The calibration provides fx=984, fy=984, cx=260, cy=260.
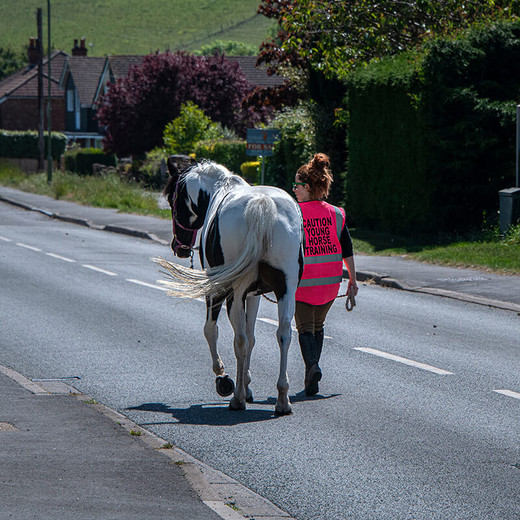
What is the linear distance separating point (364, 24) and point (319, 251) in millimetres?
19802

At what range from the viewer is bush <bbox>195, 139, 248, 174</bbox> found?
158 ft

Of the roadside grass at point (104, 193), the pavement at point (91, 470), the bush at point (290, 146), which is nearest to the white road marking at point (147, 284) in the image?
the pavement at point (91, 470)

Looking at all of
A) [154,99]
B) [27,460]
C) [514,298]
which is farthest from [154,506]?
[154,99]

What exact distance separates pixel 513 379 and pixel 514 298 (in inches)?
216

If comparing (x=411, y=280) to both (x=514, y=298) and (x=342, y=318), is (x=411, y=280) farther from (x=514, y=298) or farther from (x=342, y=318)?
(x=342, y=318)

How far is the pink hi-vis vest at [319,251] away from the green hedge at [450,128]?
511 inches

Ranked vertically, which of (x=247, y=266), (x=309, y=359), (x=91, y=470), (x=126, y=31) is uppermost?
(x=126, y=31)

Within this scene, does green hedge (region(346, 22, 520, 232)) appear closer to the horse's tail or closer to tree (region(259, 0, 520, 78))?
tree (region(259, 0, 520, 78))

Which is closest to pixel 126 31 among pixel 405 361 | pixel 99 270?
pixel 99 270

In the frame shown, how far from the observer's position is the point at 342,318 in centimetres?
1285

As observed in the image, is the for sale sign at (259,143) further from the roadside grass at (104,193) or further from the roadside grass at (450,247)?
the roadside grass at (104,193)

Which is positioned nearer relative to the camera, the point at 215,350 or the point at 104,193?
the point at 215,350

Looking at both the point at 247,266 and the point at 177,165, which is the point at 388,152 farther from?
the point at 247,266

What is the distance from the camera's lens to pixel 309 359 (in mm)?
8172
